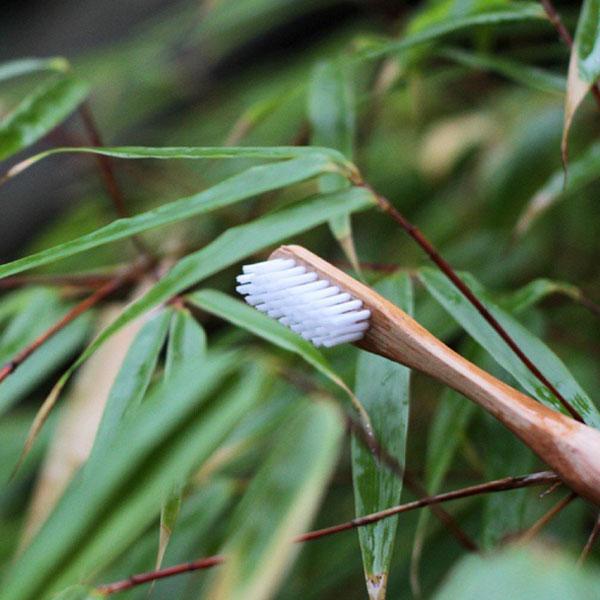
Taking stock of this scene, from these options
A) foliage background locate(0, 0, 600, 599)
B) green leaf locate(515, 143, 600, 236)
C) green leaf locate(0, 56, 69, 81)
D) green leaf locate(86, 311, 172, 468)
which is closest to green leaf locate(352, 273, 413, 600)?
foliage background locate(0, 0, 600, 599)

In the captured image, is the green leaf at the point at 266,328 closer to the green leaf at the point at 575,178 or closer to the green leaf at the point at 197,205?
the green leaf at the point at 197,205

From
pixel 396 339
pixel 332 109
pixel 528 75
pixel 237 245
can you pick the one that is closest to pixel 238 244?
→ pixel 237 245

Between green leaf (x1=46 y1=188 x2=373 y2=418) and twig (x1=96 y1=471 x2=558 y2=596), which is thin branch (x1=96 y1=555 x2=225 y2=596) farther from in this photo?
green leaf (x1=46 y1=188 x2=373 y2=418)

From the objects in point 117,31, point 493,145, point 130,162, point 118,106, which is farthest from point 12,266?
point 117,31

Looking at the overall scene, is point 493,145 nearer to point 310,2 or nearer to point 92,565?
point 310,2

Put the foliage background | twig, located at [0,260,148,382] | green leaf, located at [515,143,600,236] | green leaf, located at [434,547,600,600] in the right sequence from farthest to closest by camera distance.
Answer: green leaf, located at [515,143,600,236]
twig, located at [0,260,148,382]
the foliage background
green leaf, located at [434,547,600,600]

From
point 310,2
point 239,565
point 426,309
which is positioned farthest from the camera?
point 310,2
